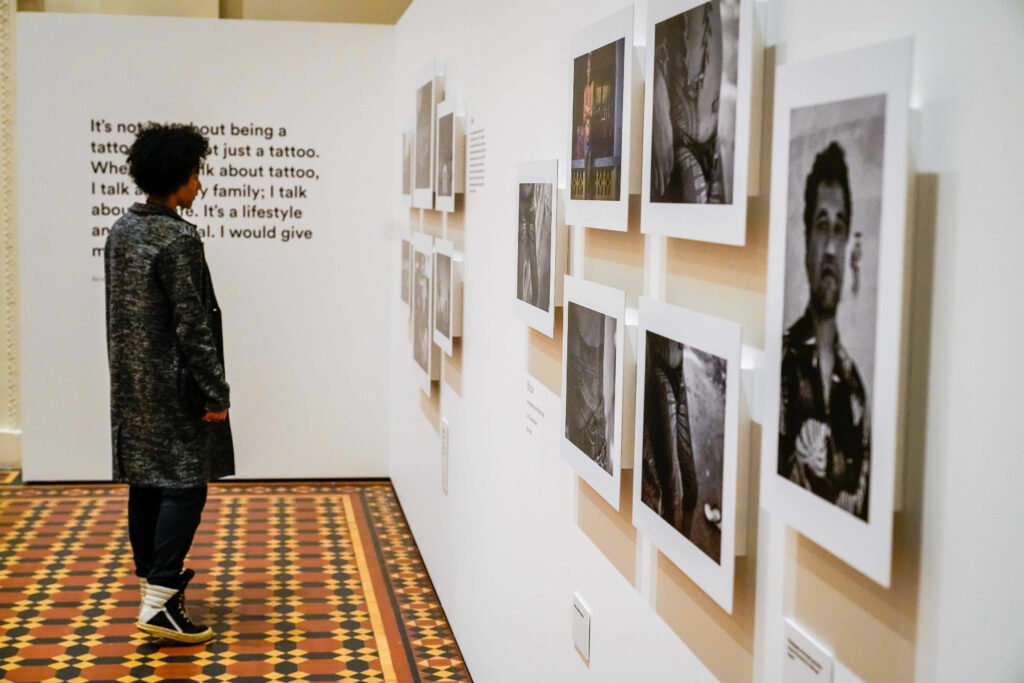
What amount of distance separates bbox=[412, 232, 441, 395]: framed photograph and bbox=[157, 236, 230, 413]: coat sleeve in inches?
46.7

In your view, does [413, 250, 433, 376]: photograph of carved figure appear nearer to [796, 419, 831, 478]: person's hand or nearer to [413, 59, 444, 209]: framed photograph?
[413, 59, 444, 209]: framed photograph

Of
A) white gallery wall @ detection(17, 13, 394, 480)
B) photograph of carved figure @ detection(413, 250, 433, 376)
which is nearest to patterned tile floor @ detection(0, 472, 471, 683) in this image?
white gallery wall @ detection(17, 13, 394, 480)

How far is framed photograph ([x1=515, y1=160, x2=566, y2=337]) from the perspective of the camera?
3.09 metres

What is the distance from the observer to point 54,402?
8.05 meters

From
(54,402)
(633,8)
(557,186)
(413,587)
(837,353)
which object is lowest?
(413,587)

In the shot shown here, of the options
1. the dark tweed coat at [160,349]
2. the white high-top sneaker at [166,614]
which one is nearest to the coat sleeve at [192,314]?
the dark tweed coat at [160,349]

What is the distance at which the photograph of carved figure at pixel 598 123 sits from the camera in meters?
2.41

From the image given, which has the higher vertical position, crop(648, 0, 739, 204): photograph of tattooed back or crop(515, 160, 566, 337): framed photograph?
crop(648, 0, 739, 204): photograph of tattooed back

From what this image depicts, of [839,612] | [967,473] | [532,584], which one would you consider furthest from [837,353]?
[532,584]

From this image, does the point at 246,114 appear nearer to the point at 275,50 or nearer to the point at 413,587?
the point at 275,50

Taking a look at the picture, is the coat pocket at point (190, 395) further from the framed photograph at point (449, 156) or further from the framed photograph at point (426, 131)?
the framed photograph at point (426, 131)

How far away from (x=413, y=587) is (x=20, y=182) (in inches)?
165

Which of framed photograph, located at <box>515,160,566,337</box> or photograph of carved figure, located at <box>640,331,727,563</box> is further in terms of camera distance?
framed photograph, located at <box>515,160,566,337</box>

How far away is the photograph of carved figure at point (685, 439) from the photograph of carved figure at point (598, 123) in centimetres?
46
